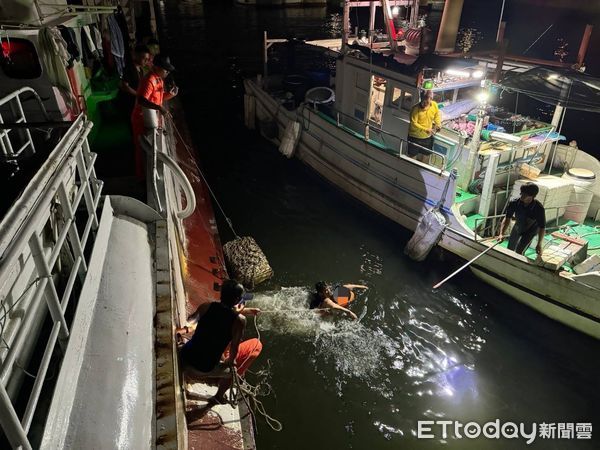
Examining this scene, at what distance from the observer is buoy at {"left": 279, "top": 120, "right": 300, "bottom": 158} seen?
14.2 meters

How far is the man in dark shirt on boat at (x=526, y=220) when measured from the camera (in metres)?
8.00

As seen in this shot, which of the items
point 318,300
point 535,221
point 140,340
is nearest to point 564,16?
point 535,221

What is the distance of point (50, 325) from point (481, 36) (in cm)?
4492

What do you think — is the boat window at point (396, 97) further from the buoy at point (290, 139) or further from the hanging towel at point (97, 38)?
the hanging towel at point (97, 38)

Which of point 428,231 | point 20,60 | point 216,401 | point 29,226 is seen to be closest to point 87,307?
point 29,226

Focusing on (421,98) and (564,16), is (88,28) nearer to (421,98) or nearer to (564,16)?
(421,98)

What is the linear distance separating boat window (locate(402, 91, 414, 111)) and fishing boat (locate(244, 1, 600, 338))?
0.08 ft

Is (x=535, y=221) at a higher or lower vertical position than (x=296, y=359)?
→ higher

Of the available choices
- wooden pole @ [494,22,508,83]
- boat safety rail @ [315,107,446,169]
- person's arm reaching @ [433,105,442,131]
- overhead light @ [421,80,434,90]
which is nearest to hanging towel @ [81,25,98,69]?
boat safety rail @ [315,107,446,169]

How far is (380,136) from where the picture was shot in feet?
38.3

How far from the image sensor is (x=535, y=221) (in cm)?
815

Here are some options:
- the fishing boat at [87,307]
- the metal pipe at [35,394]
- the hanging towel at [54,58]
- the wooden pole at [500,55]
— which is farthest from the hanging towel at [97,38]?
the metal pipe at [35,394]

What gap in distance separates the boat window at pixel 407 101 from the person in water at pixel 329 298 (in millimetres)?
5132

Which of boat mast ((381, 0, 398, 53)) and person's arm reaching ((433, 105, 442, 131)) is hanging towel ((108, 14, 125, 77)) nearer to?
boat mast ((381, 0, 398, 53))
